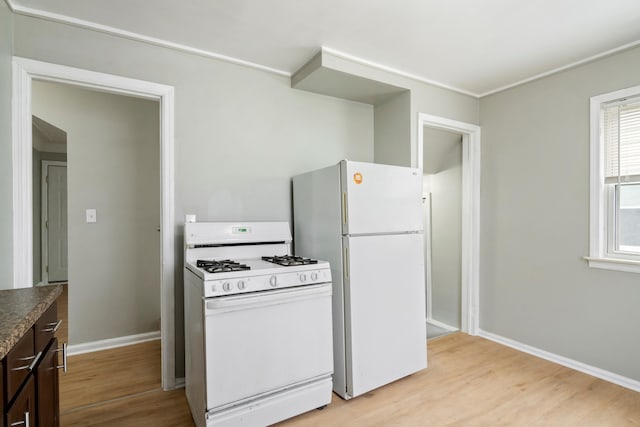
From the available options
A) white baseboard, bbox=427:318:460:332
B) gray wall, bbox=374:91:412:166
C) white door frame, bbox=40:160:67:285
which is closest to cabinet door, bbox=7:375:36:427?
gray wall, bbox=374:91:412:166

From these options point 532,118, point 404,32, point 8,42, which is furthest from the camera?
point 532,118

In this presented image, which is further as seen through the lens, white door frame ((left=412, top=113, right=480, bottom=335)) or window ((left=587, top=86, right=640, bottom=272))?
white door frame ((left=412, top=113, right=480, bottom=335))

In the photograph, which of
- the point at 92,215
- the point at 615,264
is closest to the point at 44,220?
the point at 92,215

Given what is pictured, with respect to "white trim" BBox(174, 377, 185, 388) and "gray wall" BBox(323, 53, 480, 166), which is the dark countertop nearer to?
"white trim" BBox(174, 377, 185, 388)

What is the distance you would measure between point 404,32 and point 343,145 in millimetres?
1135

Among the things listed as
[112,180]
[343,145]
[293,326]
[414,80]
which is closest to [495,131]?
[414,80]

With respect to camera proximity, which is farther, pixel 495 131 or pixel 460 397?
pixel 495 131

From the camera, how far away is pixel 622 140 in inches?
98.1

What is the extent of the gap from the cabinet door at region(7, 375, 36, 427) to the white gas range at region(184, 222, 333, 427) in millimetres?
712

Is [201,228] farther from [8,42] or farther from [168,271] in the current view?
[8,42]

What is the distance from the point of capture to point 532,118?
298 centimetres

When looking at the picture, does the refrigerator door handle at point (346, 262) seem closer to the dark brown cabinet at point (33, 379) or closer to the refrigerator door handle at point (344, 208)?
the refrigerator door handle at point (344, 208)

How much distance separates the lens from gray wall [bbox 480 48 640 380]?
8.17 feet

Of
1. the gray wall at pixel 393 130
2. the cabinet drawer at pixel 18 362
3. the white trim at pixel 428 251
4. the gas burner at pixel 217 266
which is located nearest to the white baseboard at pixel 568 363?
the white trim at pixel 428 251
